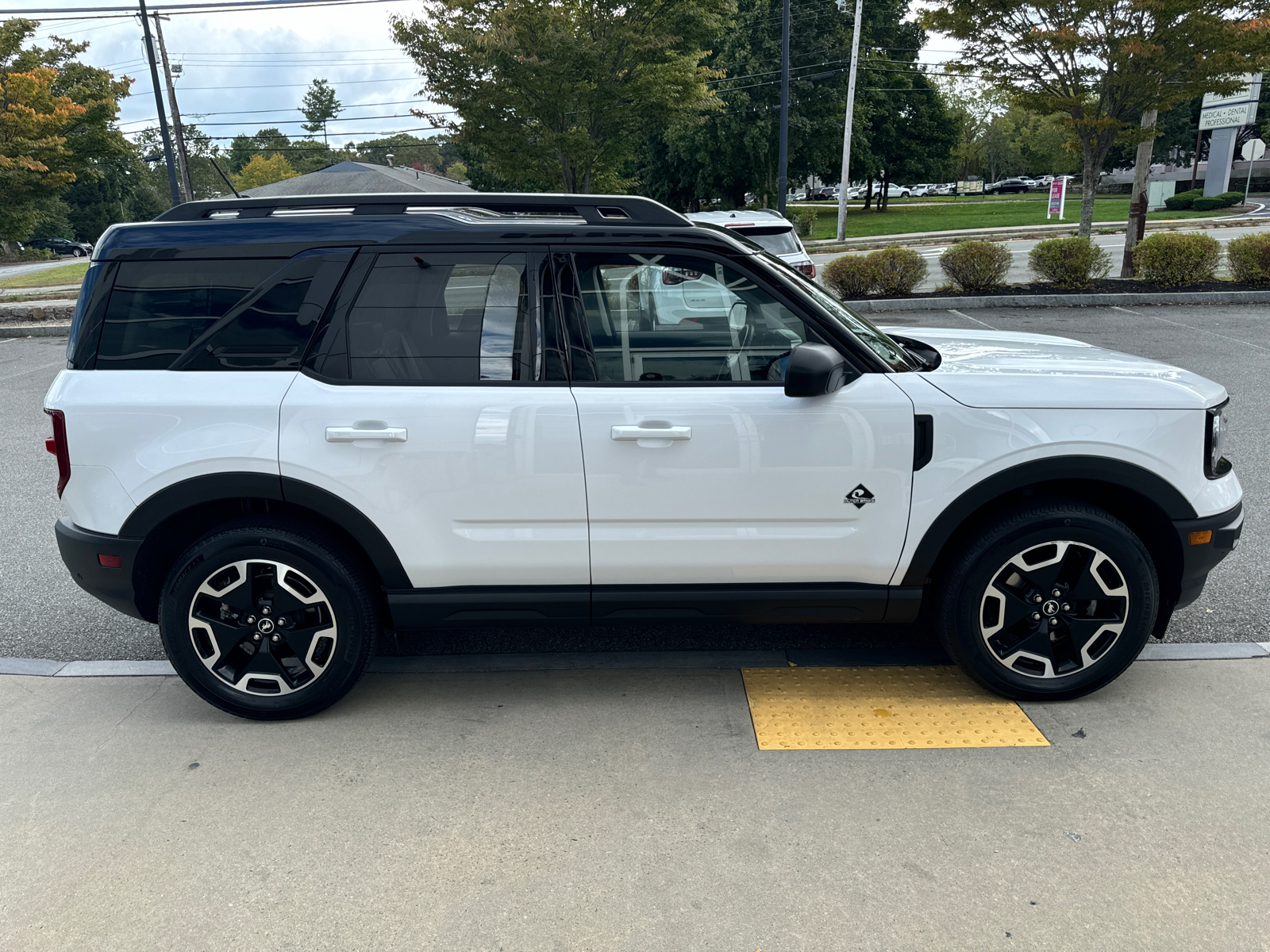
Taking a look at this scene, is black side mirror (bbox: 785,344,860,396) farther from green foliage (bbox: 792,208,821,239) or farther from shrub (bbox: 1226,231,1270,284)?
green foliage (bbox: 792,208,821,239)

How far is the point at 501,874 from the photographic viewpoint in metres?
2.67

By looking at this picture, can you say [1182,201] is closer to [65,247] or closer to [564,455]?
[564,455]

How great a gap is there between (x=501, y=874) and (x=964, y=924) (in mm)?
1277

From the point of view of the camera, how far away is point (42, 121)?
2334 cm

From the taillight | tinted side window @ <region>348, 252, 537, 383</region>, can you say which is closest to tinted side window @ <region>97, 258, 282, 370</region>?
the taillight

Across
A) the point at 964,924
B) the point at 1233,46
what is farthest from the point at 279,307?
the point at 1233,46

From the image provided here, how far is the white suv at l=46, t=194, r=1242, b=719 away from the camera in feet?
10.7

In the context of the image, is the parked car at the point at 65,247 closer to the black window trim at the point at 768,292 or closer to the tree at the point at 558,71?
the tree at the point at 558,71

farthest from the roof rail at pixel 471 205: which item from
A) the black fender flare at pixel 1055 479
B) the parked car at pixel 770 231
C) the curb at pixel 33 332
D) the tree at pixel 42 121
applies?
the tree at pixel 42 121

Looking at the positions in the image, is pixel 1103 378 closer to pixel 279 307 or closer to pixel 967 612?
pixel 967 612

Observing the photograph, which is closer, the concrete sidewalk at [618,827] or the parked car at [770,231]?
the concrete sidewalk at [618,827]

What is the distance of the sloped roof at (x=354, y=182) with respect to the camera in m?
20.4

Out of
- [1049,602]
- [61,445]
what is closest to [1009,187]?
[1049,602]

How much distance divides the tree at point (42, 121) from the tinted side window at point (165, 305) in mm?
22935
